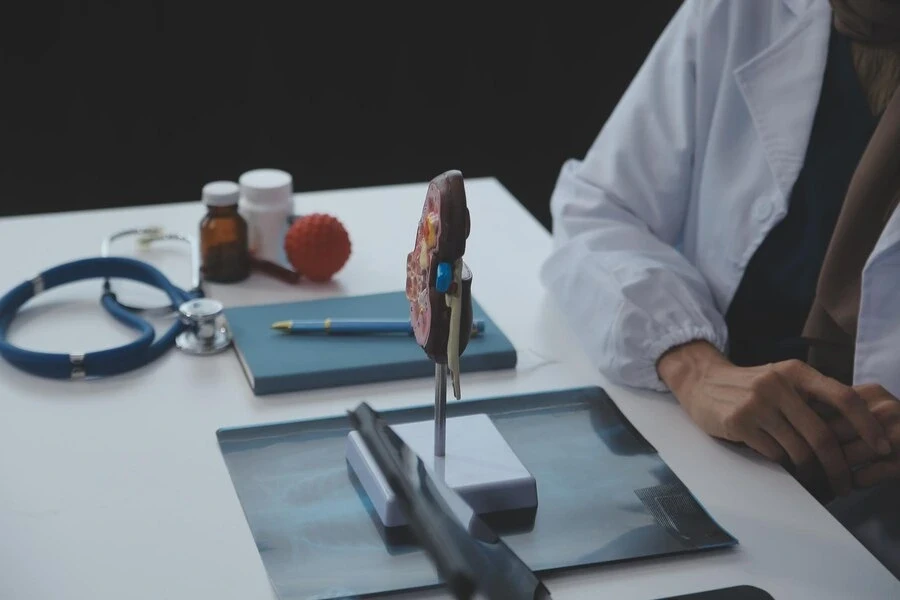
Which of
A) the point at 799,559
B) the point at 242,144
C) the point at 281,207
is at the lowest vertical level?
the point at 242,144

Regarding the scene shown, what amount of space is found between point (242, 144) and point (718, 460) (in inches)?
78.4

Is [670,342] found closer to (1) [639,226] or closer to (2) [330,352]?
(1) [639,226]

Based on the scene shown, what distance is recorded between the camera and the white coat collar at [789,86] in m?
1.32

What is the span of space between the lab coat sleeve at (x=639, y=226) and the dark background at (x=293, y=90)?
57.6 inches

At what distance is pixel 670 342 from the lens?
3.98 feet

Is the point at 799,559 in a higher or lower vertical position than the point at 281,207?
lower

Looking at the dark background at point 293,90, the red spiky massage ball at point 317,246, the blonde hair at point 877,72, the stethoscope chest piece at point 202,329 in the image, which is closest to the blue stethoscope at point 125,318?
the stethoscope chest piece at point 202,329

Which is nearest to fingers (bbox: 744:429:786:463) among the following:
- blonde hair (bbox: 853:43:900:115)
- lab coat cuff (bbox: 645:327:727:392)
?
lab coat cuff (bbox: 645:327:727:392)

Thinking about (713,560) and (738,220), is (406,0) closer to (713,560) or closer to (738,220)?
(738,220)

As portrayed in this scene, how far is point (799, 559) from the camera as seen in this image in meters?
0.95

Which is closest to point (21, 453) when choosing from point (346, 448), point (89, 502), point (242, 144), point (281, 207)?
point (89, 502)

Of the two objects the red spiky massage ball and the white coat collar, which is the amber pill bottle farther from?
the white coat collar

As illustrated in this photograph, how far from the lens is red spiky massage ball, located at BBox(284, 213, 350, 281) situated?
4.39 feet

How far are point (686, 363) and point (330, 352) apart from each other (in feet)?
1.14
